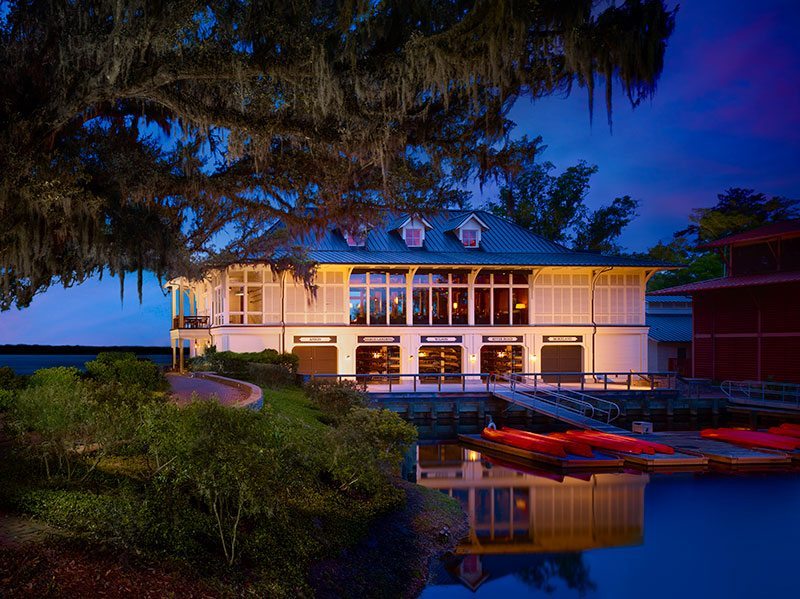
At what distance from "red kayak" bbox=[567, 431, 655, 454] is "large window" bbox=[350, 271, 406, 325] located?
15262mm

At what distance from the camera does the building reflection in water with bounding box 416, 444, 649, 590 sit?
14000mm

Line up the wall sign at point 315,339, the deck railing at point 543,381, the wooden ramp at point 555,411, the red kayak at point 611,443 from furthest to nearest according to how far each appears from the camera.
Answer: the wall sign at point 315,339 → the deck railing at point 543,381 → the wooden ramp at point 555,411 → the red kayak at point 611,443

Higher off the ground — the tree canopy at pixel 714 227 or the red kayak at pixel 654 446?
the tree canopy at pixel 714 227

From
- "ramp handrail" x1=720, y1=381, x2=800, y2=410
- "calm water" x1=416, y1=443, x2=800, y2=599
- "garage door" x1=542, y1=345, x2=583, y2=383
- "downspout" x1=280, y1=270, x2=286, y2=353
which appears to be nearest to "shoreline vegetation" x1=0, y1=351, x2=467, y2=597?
"calm water" x1=416, y1=443, x2=800, y2=599

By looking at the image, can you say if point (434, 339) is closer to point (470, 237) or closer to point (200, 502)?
point (470, 237)

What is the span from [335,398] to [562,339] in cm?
1864

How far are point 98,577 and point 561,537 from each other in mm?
10774

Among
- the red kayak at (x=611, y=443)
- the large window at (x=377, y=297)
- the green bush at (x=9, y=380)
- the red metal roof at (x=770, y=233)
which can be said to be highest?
the red metal roof at (x=770, y=233)

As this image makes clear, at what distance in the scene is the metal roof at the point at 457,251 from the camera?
36.2 m

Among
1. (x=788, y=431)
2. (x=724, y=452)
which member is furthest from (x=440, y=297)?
(x=724, y=452)

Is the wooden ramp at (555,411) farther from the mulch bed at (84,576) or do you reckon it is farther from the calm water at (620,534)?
the mulch bed at (84,576)

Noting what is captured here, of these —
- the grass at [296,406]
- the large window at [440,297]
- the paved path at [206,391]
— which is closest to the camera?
the grass at [296,406]

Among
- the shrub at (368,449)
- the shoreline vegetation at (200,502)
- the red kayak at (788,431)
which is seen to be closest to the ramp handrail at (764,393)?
the red kayak at (788,431)

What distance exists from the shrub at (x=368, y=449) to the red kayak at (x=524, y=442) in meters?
7.23
